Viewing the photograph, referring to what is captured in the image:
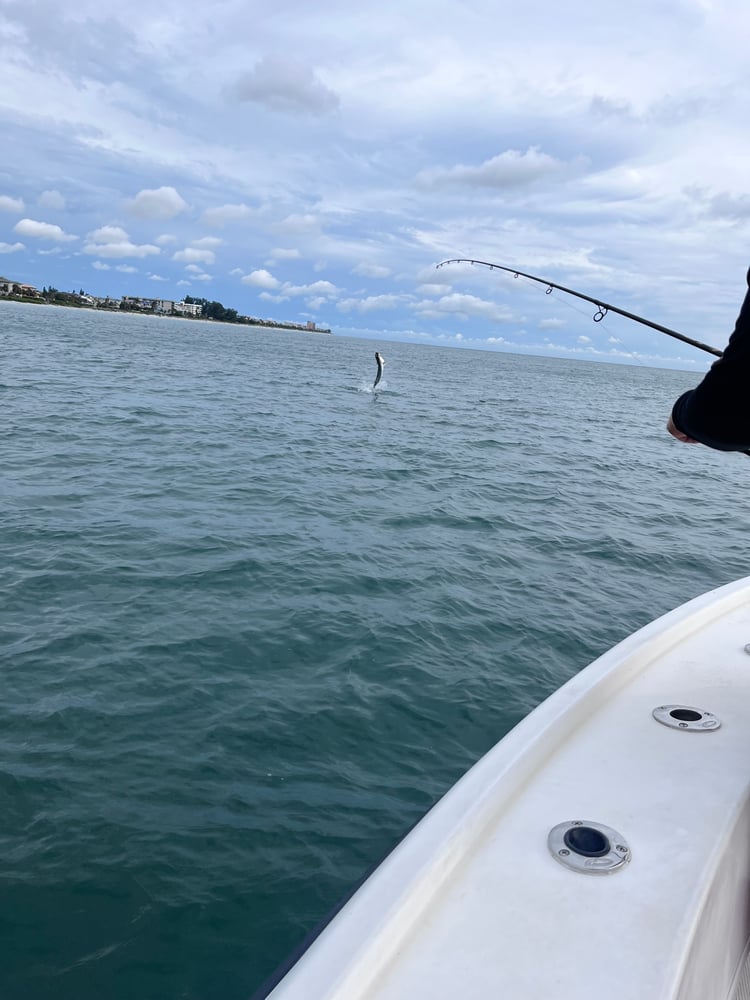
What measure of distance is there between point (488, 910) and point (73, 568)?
Result: 6.73m

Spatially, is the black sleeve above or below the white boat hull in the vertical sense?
above

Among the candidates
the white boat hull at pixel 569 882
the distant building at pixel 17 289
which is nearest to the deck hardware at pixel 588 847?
the white boat hull at pixel 569 882

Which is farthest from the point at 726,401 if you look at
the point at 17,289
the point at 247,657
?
the point at 17,289

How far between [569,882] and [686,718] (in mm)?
1389

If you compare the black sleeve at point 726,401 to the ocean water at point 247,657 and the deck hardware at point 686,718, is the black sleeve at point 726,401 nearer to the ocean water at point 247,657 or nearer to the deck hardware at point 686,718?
the deck hardware at point 686,718

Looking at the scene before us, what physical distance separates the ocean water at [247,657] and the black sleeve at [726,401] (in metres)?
3.04

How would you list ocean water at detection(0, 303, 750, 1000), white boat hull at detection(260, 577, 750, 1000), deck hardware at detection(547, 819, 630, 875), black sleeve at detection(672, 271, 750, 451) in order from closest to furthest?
1. white boat hull at detection(260, 577, 750, 1000)
2. black sleeve at detection(672, 271, 750, 451)
3. deck hardware at detection(547, 819, 630, 875)
4. ocean water at detection(0, 303, 750, 1000)

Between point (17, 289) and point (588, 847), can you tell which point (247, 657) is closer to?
point (588, 847)

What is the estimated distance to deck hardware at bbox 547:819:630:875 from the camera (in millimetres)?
2266

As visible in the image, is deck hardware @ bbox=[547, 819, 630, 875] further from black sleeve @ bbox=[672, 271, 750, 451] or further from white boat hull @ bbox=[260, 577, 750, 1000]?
black sleeve @ bbox=[672, 271, 750, 451]

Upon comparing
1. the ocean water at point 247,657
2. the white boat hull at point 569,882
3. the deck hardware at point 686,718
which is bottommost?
the ocean water at point 247,657

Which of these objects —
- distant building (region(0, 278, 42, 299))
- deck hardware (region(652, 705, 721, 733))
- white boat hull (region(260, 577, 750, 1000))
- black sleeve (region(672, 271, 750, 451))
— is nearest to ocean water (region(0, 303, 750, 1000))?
white boat hull (region(260, 577, 750, 1000))

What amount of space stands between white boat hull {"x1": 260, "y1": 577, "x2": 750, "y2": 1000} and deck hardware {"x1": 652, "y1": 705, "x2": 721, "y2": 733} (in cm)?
1

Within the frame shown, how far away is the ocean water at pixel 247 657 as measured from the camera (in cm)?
374
